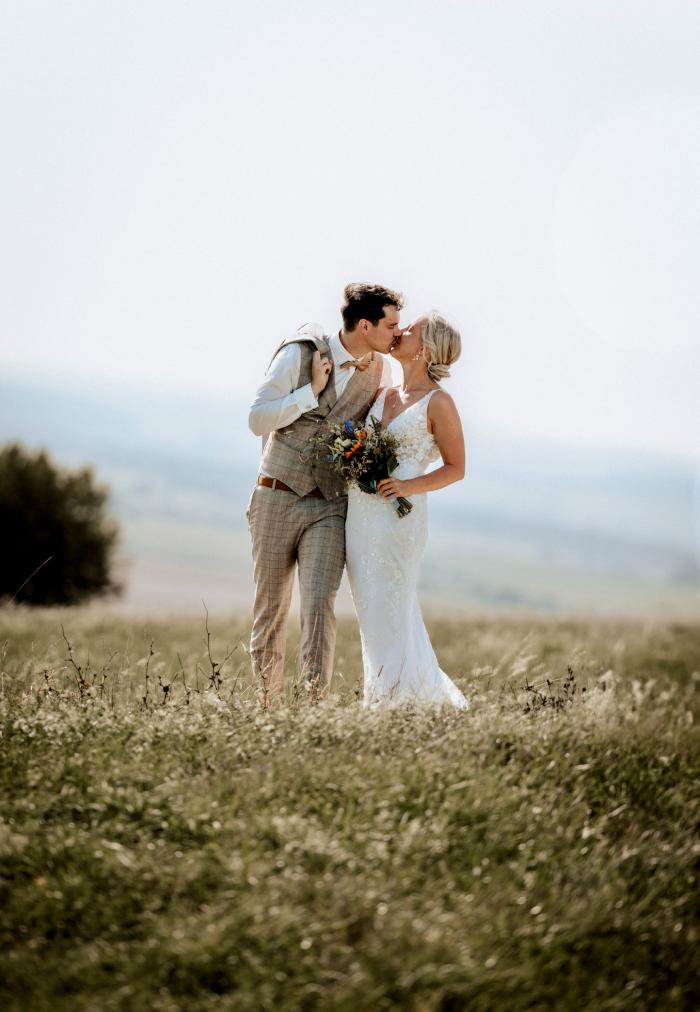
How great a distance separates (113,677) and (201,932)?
3.55 metres

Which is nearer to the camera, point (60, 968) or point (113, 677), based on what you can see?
point (60, 968)

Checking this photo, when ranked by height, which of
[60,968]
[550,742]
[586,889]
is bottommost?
[60,968]

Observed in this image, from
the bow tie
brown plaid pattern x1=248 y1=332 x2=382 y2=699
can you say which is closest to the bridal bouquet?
brown plaid pattern x1=248 y1=332 x2=382 y2=699

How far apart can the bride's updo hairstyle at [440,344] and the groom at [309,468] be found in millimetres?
241

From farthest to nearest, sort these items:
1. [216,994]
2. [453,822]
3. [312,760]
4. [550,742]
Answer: [550,742] < [312,760] < [453,822] < [216,994]

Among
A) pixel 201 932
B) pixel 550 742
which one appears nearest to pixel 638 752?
pixel 550 742

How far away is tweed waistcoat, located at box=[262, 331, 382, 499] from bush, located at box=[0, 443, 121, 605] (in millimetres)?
18855

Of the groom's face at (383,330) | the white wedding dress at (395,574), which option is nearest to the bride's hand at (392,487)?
the white wedding dress at (395,574)

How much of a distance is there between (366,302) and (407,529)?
1624 millimetres

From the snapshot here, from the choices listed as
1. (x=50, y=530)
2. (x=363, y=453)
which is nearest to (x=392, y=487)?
(x=363, y=453)

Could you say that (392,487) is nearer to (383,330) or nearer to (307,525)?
(307,525)

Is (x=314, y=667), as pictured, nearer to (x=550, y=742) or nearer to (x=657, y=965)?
(x=550, y=742)

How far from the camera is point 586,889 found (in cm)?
472

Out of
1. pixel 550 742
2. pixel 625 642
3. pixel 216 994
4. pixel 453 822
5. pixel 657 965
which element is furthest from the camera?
pixel 625 642
